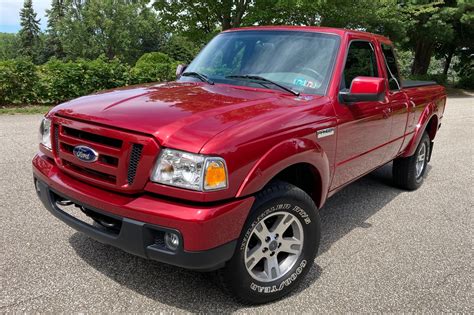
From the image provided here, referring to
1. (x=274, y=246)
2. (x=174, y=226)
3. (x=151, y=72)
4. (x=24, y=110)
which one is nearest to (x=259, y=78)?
(x=274, y=246)

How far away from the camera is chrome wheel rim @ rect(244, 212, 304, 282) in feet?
8.86

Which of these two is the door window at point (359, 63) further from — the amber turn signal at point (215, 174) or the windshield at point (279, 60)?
the amber turn signal at point (215, 174)

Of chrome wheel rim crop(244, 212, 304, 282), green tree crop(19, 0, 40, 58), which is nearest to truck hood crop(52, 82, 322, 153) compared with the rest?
chrome wheel rim crop(244, 212, 304, 282)

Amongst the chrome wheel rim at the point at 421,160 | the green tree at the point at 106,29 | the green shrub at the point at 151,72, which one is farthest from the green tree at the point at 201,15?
the green tree at the point at 106,29

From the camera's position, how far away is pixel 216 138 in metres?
2.30

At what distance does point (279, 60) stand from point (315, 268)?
5.83 ft

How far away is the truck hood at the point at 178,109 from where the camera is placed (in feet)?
7.68

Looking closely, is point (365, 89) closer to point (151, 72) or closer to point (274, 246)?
point (274, 246)

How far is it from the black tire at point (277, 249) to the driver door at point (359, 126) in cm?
69

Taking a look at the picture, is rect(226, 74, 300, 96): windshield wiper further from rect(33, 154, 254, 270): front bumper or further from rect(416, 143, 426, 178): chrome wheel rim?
rect(416, 143, 426, 178): chrome wheel rim

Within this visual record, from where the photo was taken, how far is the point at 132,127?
94.2 inches

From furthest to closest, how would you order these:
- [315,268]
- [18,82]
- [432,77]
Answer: [432,77] → [18,82] → [315,268]

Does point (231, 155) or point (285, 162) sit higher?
point (231, 155)

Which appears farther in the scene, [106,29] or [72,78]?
[106,29]
